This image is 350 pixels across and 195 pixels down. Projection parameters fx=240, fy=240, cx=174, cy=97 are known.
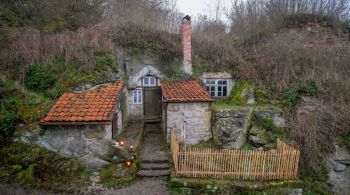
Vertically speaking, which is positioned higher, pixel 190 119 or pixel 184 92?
pixel 184 92

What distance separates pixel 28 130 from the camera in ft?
32.0

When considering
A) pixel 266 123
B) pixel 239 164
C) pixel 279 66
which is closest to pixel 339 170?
pixel 266 123

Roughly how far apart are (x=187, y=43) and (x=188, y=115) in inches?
197

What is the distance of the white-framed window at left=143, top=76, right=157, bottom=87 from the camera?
15327 mm

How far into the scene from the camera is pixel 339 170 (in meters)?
11.1

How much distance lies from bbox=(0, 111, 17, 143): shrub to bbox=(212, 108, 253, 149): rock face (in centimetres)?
916

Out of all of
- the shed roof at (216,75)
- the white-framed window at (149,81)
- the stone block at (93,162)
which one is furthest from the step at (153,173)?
the shed roof at (216,75)

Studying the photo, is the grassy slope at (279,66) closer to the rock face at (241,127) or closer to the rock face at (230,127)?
the rock face at (241,127)

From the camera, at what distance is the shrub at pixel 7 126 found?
9812 millimetres

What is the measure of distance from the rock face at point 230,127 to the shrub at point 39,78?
8790mm

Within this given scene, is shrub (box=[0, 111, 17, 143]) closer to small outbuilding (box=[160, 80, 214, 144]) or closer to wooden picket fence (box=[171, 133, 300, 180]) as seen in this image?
small outbuilding (box=[160, 80, 214, 144])

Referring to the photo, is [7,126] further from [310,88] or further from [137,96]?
[310,88]

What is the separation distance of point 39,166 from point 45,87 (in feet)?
15.5

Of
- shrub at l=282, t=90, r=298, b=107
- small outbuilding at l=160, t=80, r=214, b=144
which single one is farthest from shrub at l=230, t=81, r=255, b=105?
small outbuilding at l=160, t=80, r=214, b=144
